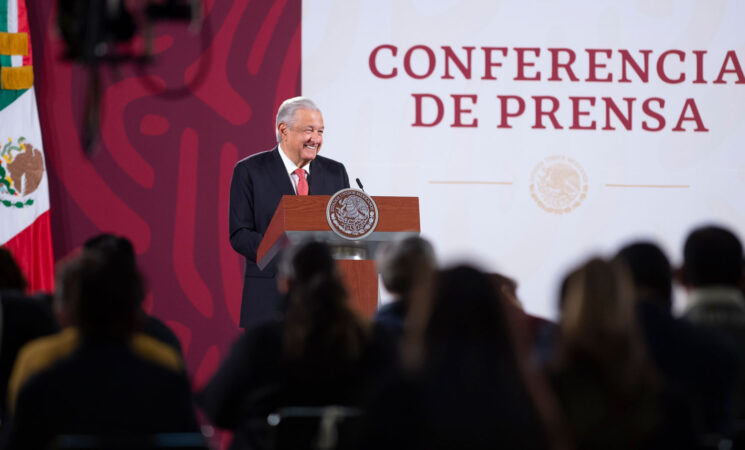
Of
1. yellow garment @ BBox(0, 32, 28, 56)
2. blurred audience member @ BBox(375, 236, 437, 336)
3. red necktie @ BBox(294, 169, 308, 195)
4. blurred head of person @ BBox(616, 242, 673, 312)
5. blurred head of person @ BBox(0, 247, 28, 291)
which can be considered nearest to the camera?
blurred head of person @ BBox(616, 242, 673, 312)

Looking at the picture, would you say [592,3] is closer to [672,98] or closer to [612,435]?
[672,98]

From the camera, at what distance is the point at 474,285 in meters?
1.90

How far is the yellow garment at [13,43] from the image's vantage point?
20.4 ft

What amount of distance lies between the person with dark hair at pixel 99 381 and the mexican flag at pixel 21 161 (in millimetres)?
4278

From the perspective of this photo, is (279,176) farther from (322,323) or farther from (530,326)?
(322,323)

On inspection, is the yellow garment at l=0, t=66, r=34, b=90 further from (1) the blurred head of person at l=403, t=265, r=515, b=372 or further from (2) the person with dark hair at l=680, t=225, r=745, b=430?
(1) the blurred head of person at l=403, t=265, r=515, b=372

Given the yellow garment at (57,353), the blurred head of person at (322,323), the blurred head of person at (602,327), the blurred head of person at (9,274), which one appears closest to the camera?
the blurred head of person at (602,327)

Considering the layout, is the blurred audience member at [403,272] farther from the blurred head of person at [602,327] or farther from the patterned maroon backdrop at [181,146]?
the patterned maroon backdrop at [181,146]

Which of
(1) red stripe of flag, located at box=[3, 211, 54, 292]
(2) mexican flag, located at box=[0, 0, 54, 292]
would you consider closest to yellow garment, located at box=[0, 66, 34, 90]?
(2) mexican flag, located at box=[0, 0, 54, 292]

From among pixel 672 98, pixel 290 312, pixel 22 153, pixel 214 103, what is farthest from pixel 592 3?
pixel 290 312

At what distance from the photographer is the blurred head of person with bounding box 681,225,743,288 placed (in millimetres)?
2869

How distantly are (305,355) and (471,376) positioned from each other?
0.71 meters

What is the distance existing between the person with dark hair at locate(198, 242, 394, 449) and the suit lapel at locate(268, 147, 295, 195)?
2.44 m

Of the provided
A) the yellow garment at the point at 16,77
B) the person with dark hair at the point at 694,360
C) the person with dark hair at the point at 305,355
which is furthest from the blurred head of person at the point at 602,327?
the yellow garment at the point at 16,77
